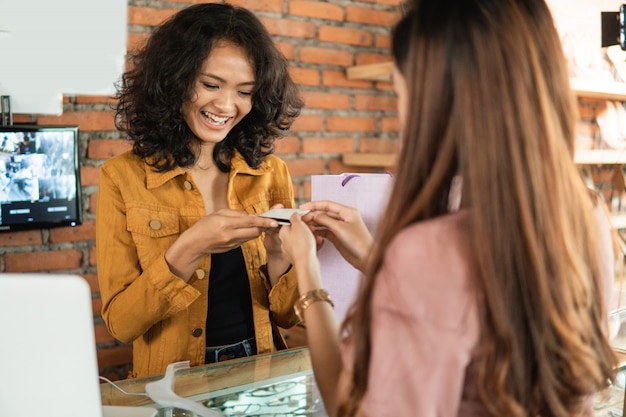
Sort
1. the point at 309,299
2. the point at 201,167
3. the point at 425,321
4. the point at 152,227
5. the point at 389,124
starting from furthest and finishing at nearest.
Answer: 1. the point at 389,124
2. the point at 201,167
3. the point at 152,227
4. the point at 309,299
5. the point at 425,321

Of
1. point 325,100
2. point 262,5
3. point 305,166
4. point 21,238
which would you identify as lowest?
point 21,238

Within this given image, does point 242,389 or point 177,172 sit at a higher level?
point 177,172

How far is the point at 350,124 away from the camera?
298 cm

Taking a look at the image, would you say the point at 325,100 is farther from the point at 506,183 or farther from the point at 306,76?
the point at 506,183

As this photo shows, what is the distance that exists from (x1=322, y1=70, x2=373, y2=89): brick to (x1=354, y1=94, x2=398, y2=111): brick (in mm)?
49

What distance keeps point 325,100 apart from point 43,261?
4.34ft

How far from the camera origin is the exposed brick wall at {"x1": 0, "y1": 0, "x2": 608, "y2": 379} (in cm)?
223

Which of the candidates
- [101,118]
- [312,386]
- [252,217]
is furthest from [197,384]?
[101,118]

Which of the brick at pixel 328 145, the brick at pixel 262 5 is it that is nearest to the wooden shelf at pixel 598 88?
the brick at pixel 328 145

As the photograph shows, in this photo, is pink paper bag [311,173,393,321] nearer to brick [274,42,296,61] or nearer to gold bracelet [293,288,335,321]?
gold bracelet [293,288,335,321]

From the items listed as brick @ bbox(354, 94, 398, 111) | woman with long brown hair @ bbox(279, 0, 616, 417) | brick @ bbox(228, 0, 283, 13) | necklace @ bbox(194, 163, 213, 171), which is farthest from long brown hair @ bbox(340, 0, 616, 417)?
brick @ bbox(354, 94, 398, 111)

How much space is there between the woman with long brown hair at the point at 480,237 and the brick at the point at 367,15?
7.41 ft

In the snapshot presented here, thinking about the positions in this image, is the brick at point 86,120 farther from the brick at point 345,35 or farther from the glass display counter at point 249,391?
the glass display counter at point 249,391

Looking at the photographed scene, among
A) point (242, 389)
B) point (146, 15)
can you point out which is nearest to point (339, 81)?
point (146, 15)
